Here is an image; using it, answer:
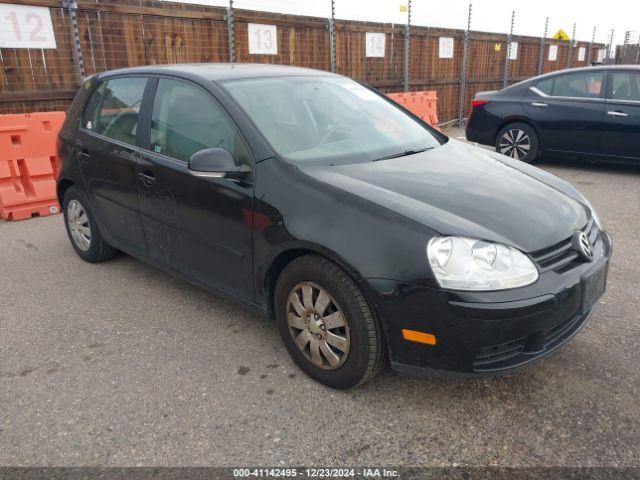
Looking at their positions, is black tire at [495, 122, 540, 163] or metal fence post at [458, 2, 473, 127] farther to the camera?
metal fence post at [458, 2, 473, 127]

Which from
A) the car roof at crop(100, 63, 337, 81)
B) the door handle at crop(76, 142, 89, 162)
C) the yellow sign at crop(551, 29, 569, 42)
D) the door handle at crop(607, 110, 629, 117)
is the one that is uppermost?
the yellow sign at crop(551, 29, 569, 42)

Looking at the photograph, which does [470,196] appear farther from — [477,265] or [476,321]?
[476,321]

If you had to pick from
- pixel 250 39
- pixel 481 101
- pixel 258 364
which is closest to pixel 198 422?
pixel 258 364

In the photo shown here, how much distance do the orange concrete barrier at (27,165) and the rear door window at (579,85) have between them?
269 inches

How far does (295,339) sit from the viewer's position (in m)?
2.87

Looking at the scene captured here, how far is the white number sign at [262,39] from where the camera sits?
9.84 metres

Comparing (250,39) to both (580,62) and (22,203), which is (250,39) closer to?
(22,203)

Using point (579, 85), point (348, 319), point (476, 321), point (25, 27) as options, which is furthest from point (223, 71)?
point (579, 85)

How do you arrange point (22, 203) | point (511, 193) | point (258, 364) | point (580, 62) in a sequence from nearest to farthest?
point (511, 193) < point (258, 364) < point (22, 203) < point (580, 62)

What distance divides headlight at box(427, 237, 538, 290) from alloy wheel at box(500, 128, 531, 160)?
21.2 feet

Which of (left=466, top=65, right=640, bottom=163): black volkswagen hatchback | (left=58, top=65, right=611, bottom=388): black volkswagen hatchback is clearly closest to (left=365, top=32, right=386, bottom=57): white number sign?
(left=466, top=65, right=640, bottom=163): black volkswagen hatchback

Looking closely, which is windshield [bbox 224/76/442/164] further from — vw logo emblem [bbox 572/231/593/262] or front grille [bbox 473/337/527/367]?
front grille [bbox 473/337/527/367]

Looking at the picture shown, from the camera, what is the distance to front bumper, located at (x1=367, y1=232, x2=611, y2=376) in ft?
7.48

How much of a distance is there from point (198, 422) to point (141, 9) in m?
7.66
